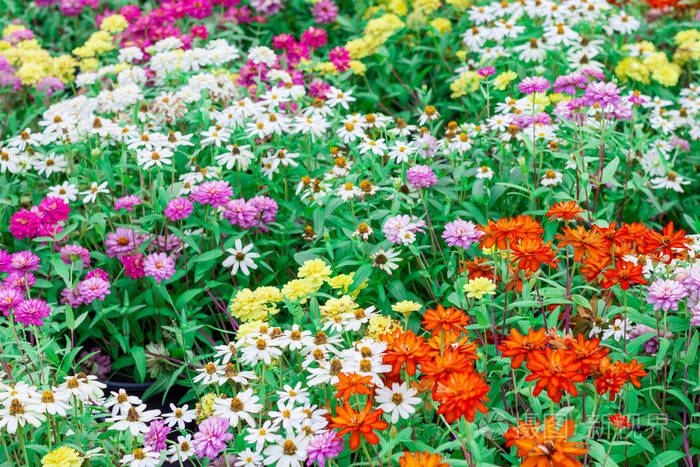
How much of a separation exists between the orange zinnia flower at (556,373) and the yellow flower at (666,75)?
288 cm

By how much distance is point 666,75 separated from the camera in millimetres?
4012

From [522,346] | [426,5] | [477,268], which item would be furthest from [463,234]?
[426,5]

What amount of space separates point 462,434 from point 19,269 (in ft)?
5.11

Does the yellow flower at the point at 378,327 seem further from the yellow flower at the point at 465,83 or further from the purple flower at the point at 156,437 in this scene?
the yellow flower at the point at 465,83

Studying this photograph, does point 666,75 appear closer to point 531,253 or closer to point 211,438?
point 531,253

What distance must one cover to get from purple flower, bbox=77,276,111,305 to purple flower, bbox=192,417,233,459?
1.01m

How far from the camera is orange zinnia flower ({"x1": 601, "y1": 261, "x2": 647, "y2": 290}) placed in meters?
1.88

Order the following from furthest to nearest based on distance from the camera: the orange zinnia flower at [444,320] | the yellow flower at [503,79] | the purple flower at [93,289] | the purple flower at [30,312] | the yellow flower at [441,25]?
the yellow flower at [441,25] → the yellow flower at [503,79] → the purple flower at [93,289] → the purple flower at [30,312] → the orange zinnia flower at [444,320]

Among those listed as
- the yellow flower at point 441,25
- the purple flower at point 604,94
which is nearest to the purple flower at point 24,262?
the purple flower at point 604,94

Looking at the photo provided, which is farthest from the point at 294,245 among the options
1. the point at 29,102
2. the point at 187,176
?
the point at 29,102

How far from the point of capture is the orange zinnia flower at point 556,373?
1580mm

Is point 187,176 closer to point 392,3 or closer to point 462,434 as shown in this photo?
point 462,434

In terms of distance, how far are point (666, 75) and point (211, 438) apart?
3305 mm

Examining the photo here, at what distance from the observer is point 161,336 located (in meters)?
3.07
